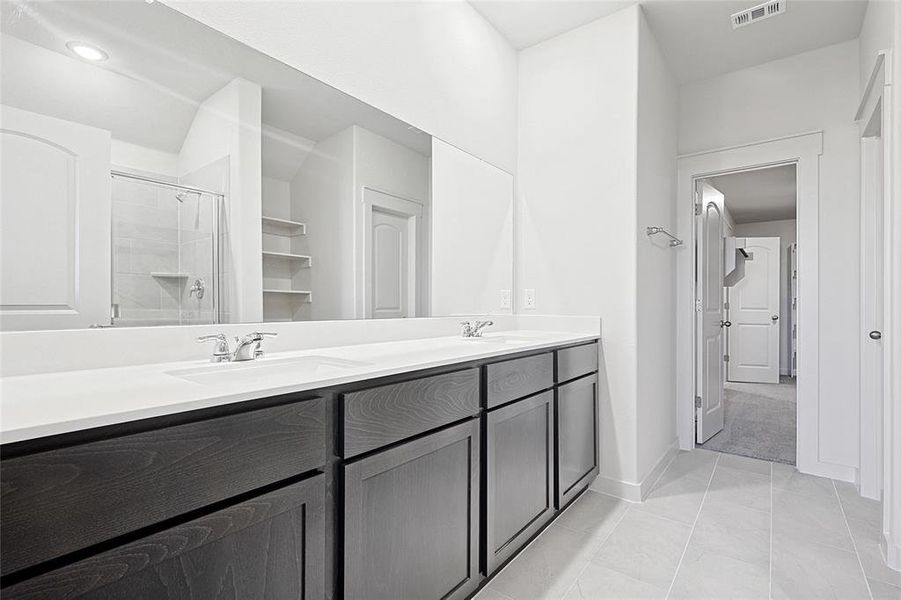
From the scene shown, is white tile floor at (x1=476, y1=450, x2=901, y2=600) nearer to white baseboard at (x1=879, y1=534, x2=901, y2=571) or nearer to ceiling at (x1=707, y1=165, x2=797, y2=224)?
white baseboard at (x1=879, y1=534, x2=901, y2=571)

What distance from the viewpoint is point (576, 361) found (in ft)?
7.29

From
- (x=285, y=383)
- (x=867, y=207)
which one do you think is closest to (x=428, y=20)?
(x=285, y=383)

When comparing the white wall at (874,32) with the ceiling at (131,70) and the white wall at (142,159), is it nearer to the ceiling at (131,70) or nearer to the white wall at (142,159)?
the ceiling at (131,70)

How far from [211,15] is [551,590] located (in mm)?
2169

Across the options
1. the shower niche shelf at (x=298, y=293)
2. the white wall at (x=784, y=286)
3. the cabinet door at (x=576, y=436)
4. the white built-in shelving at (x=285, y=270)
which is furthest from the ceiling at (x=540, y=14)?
the white wall at (x=784, y=286)

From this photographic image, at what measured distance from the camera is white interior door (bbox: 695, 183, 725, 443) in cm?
323

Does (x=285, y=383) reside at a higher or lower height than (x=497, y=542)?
higher

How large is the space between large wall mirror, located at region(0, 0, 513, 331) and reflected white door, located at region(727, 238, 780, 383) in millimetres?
6035

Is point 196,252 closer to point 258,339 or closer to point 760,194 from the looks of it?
point 258,339

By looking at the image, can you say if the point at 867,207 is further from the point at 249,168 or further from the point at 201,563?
the point at 201,563

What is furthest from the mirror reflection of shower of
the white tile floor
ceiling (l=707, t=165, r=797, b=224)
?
ceiling (l=707, t=165, r=797, b=224)

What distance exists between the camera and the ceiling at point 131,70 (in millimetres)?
1024

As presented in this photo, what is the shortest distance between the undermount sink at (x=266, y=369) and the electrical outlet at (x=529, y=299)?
5.27 ft

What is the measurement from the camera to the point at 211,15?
1344 millimetres
